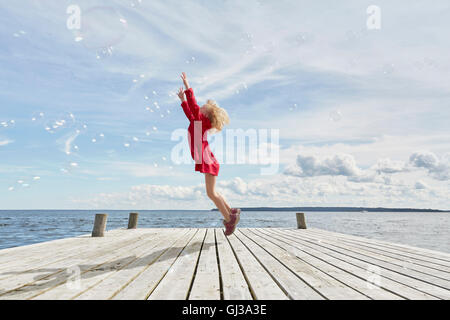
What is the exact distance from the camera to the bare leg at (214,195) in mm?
5117

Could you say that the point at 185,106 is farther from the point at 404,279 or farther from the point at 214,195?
the point at 404,279

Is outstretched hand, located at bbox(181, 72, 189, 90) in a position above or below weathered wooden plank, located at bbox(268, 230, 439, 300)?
above

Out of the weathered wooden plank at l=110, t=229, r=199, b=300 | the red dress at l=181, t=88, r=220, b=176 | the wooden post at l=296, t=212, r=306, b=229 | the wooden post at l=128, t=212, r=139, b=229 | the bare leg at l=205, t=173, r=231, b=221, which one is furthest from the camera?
the wooden post at l=128, t=212, r=139, b=229

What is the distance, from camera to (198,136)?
5051mm

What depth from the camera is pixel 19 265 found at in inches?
144

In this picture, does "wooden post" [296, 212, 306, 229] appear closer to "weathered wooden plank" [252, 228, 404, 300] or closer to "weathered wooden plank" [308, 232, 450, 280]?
"weathered wooden plank" [308, 232, 450, 280]

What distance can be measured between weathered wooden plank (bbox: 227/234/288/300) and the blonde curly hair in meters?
2.27

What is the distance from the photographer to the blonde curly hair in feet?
16.8

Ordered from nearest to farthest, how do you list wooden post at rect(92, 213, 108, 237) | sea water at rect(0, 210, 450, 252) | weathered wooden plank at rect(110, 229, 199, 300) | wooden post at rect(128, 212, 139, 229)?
weathered wooden plank at rect(110, 229, 199, 300)
wooden post at rect(92, 213, 108, 237)
wooden post at rect(128, 212, 139, 229)
sea water at rect(0, 210, 450, 252)

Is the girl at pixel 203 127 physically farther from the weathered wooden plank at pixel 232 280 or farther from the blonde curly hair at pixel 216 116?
the weathered wooden plank at pixel 232 280

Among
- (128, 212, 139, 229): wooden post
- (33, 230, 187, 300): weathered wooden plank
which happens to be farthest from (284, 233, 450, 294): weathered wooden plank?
(128, 212, 139, 229): wooden post

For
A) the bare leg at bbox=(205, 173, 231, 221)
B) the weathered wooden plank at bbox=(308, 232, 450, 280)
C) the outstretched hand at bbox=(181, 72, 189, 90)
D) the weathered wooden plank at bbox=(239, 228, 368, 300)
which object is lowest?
the weathered wooden plank at bbox=(308, 232, 450, 280)
